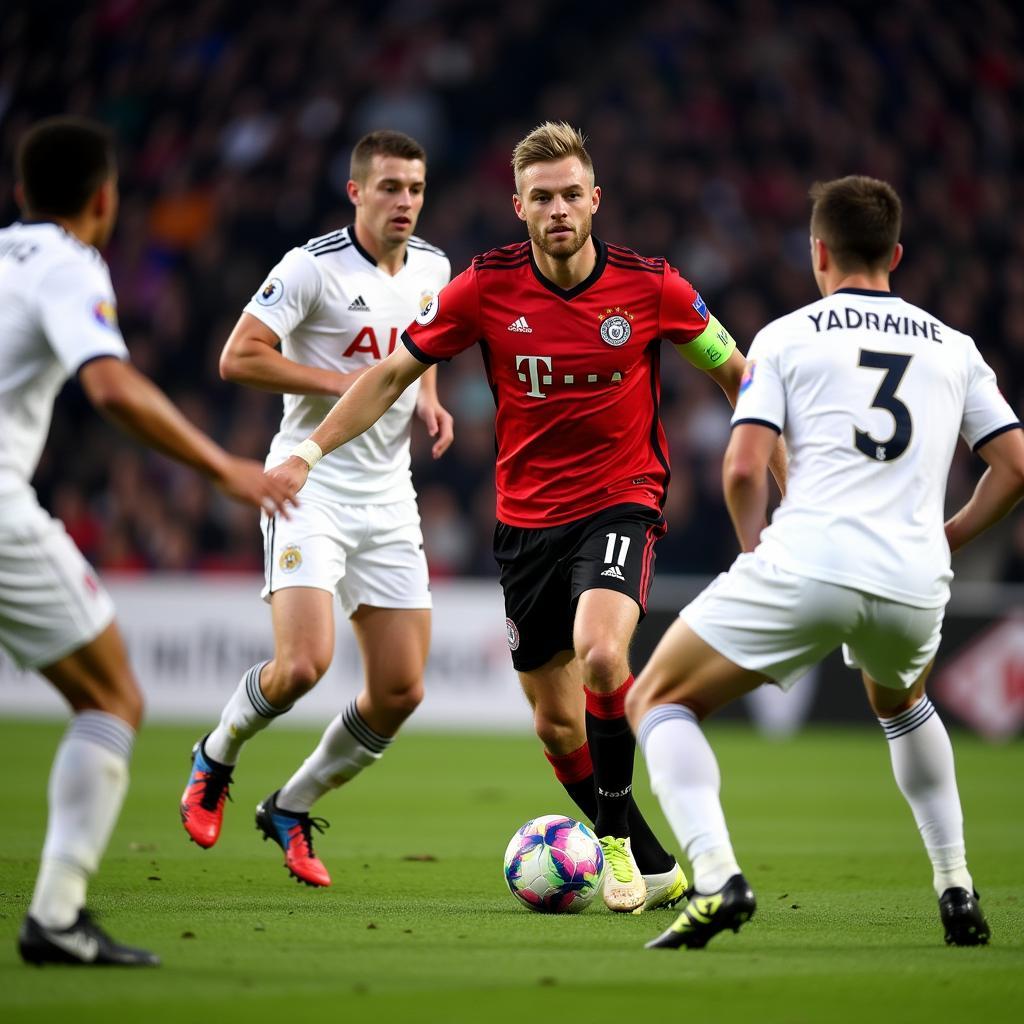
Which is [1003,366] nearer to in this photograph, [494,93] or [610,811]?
[494,93]

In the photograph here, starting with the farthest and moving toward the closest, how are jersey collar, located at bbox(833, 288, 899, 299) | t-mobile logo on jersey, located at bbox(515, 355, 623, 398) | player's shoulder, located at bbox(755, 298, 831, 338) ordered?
t-mobile logo on jersey, located at bbox(515, 355, 623, 398) → jersey collar, located at bbox(833, 288, 899, 299) → player's shoulder, located at bbox(755, 298, 831, 338)

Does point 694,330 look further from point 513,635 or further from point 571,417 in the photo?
point 513,635

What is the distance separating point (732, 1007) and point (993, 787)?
311 inches

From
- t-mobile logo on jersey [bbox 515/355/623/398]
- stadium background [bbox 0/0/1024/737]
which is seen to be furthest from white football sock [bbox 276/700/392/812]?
stadium background [bbox 0/0/1024/737]

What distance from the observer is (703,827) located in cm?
469

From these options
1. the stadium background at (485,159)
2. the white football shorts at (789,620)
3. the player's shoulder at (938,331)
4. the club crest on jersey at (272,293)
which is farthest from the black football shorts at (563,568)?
the stadium background at (485,159)

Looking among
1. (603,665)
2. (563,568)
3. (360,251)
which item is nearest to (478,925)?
(603,665)

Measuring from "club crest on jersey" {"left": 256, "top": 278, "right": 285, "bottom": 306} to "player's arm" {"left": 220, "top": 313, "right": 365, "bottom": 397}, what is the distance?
0.37 ft

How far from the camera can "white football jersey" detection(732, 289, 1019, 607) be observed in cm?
470

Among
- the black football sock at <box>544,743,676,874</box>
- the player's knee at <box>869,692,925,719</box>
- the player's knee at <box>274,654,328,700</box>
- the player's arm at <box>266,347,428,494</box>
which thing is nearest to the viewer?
A: the player's knee at <box>869,692,925,719</box>

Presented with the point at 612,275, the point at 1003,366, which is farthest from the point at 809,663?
the point at 1003,366

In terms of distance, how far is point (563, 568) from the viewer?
636 cm

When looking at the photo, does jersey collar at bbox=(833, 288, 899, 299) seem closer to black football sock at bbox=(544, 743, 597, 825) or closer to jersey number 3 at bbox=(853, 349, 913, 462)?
jersey number 3 at bbox=(853, 349, 913, 462)

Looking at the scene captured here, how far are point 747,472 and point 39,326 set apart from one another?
1987mm
